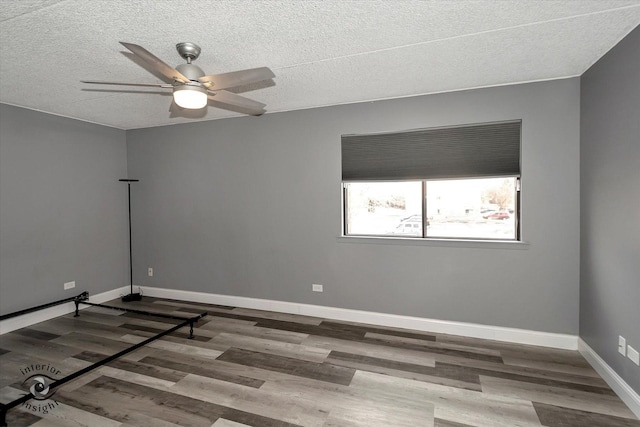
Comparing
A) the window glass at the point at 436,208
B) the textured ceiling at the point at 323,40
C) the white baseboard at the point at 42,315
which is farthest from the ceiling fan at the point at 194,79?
the white baseboard at the point at 42,315

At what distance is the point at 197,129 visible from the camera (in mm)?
4492

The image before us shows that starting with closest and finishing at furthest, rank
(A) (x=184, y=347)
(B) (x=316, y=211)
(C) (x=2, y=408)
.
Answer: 1. (C) (x=2, y=408)
2. (A) (x=184, y=347)
3. (B) (x=316, y=211)

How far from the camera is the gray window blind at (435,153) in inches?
125

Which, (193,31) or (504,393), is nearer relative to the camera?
(193,31)

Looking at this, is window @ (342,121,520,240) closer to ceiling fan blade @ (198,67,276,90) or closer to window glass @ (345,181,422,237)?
window glass @ (345,181,422,237)

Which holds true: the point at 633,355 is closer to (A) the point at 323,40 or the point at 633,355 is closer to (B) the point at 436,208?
(B) the point at 436,208

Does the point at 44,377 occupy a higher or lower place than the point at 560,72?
lower

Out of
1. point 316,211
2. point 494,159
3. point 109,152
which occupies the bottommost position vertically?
point 316,211

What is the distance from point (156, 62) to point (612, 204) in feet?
11.1

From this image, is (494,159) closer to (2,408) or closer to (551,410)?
(551,410)

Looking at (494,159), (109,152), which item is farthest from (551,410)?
(109,152)

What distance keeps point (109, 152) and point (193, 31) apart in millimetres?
3481

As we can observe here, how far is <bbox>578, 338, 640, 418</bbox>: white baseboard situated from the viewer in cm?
214

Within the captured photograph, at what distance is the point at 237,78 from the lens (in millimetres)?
2080
